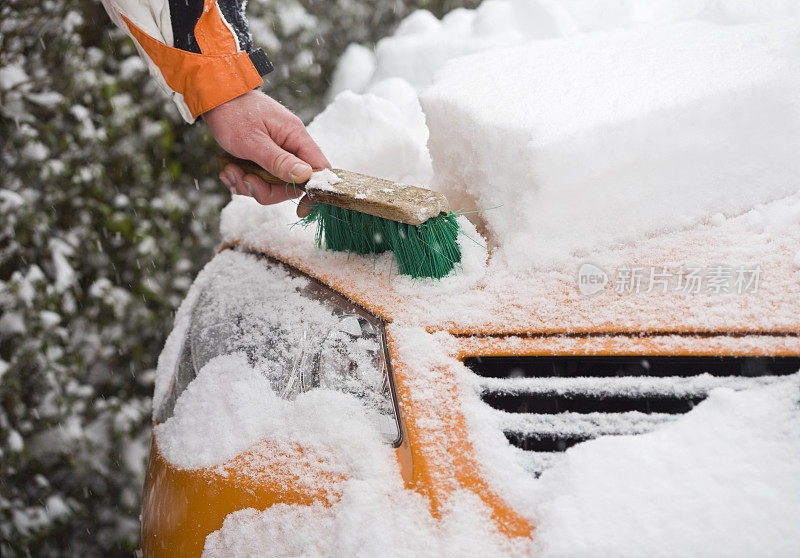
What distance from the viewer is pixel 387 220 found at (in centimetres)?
159

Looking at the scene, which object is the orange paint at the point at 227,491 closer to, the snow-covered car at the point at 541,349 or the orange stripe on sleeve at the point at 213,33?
the snow-covered car at the point at 541,349

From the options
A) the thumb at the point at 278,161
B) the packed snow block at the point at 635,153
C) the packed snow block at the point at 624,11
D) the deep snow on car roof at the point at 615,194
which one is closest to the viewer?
the deep snow on car roof at the point at 615,194

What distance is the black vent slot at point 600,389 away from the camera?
1072mm

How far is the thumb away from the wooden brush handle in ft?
0.07

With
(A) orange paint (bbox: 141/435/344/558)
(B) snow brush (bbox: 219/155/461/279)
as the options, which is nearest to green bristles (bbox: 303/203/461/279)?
(B) snow brush (bbox: 219/155/461/279)

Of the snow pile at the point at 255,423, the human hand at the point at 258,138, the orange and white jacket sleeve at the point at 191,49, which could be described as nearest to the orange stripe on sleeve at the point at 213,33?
the orange and white jacket sleeve at the point at 191,49

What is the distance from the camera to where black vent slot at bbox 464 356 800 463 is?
1072 millimetres

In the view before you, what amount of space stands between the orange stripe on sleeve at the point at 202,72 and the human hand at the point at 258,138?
4 cm

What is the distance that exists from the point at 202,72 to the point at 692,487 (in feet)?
6.18

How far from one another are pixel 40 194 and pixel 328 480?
9.18 feet

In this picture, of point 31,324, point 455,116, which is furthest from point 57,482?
point 455,116

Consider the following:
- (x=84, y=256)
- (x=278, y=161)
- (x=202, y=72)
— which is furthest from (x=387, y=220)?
(x=84, y=256)

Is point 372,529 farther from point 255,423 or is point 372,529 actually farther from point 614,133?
point 614,133

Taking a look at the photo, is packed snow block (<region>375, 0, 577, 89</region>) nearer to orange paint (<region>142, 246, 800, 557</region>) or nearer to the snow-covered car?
the snow-covered car
